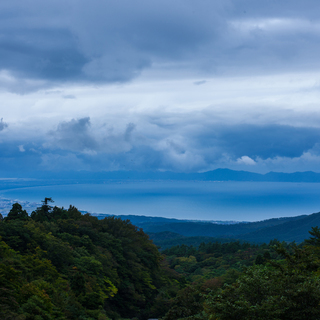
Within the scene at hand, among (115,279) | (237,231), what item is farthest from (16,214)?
(237,231)

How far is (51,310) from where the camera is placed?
12688mm

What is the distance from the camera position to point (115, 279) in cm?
2641

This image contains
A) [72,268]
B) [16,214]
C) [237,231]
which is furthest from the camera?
[237,231]

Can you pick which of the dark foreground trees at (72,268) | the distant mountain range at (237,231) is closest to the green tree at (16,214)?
the dark foreground trees at (72,268)

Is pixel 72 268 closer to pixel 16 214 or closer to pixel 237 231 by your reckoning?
pixel 16 214

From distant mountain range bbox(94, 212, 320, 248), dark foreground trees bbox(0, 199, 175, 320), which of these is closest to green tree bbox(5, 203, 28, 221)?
dark foreground trees bbox(0, 199, 175, 320)

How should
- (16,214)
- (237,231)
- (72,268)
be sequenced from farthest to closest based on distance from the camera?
(237,231), (16,214), (72,268)

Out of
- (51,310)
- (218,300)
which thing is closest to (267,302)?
(218,300)

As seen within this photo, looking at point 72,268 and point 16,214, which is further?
point 16,214

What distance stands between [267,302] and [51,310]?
8.52 m

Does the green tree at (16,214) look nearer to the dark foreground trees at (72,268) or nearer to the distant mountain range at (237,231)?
the dark foreground trees at (72,268)

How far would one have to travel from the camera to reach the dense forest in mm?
10555

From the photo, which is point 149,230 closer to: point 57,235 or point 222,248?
point 222,248

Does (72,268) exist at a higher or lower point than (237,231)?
higher
